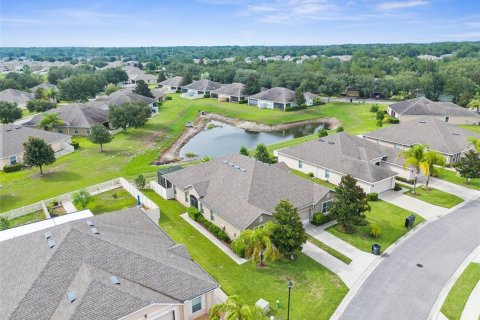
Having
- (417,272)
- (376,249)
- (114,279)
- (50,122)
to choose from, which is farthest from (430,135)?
(50,122)

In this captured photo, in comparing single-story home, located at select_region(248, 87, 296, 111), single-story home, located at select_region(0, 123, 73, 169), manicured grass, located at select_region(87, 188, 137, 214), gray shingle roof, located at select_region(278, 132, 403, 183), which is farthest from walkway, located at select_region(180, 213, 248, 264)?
single-story home, located at select_region(248, 87, 296, 111)

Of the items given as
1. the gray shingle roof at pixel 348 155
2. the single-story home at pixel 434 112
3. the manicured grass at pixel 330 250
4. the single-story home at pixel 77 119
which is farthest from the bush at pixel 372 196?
the single-story home at pixel 77 119

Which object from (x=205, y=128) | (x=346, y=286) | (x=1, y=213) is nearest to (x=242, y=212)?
(x=346, y=286)

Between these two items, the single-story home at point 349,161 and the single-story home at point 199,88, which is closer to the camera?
the single-story home at point 349,161

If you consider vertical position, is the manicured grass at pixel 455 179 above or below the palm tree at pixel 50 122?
below

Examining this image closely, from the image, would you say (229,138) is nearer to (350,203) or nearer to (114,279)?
(350,203)

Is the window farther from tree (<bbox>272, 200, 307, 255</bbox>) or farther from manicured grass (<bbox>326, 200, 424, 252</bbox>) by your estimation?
manicured grass (<bbox>326, 200, 424, 252</bbox>)

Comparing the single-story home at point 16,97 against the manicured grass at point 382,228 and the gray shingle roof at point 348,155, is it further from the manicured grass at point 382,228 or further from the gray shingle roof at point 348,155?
the manicured grass at point 382,228
